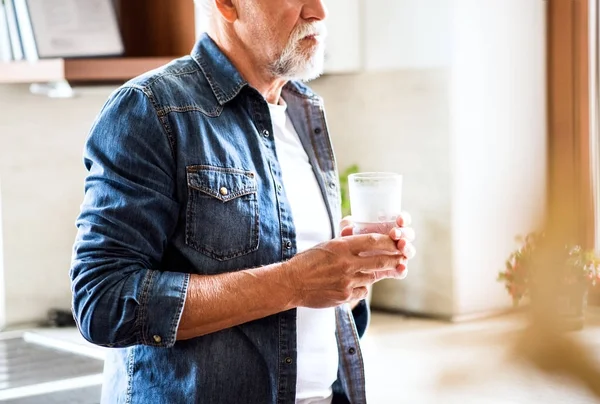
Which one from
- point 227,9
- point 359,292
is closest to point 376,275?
point 359,292

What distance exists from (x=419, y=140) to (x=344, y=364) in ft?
3.82

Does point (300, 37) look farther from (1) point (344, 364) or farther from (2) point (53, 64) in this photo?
(2) point (53, 64)

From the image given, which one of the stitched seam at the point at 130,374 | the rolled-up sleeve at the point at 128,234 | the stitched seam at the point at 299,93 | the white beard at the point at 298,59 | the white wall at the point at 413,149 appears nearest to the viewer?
the rolled-up sleeve at the point at 128,234

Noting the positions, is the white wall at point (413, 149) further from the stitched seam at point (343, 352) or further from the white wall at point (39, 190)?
the stitched seam at point (343, 352)

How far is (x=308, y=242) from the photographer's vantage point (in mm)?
1133

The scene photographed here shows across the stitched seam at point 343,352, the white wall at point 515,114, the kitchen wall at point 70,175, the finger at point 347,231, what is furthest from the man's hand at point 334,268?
the kitchen wall at point 70,175

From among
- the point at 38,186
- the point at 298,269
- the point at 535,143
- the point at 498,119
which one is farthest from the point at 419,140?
the point at 535,143

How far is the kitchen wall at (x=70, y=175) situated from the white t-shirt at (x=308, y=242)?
3.22 ft

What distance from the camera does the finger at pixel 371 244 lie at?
1018 millimetres

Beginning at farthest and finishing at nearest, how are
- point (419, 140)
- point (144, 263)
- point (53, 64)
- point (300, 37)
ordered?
point (419, 140), point (53, 64), point (300, 37), point (144, 263)

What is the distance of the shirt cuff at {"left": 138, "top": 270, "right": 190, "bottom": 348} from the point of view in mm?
935

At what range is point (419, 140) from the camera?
7.47 ft

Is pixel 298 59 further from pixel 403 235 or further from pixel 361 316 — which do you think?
pixel 361 316

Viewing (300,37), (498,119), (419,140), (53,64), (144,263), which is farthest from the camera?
(419,140)
